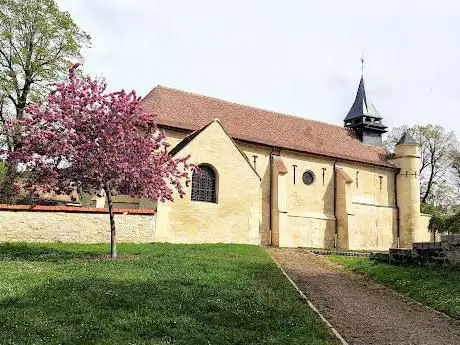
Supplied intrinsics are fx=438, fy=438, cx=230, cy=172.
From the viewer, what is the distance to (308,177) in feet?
104

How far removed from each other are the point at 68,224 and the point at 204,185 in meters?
7.91

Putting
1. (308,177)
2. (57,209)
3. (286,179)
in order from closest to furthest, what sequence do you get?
(57,209)
(286,179)
(308,177)

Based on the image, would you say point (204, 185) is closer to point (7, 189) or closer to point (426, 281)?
point (7, 189)

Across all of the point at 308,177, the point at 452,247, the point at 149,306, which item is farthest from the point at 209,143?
the point at 149,306

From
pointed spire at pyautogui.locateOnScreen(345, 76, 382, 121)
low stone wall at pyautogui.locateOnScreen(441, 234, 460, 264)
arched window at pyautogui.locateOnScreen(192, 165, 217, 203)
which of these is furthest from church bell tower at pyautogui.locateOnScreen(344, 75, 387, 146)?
low stone wall at pyautogui.locateOnScreen(441, 234, 460, 264)

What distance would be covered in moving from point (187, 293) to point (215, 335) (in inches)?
98.6

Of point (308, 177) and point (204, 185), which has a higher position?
point (308, 177)

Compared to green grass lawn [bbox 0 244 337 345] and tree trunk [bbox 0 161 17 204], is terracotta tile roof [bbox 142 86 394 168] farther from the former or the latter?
green grass lawn [bbox 0 244 337 345]

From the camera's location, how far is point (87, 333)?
5.84 meters

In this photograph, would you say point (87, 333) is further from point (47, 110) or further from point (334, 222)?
point (334, 222)

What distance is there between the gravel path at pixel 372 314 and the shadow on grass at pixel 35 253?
23.9ft

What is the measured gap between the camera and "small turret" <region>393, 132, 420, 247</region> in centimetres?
3553

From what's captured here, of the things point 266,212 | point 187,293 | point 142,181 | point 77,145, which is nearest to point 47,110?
point 77,145

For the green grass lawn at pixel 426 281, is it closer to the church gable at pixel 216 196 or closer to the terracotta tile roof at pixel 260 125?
the church gable at pixel 216 196
